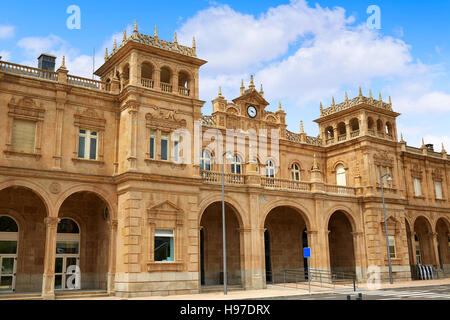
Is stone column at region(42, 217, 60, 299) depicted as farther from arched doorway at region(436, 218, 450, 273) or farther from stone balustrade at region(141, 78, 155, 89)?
arched doorway at region(436, 218, 450, 273)

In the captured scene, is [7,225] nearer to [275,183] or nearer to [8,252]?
[8,252]

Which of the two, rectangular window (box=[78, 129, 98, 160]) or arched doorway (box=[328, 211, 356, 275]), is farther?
arched doorway (box=[328, 211, 356, 275])

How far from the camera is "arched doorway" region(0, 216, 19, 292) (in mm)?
25594

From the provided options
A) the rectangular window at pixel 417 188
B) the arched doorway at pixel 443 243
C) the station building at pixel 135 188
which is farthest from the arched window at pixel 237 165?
the arched doorway at pixel 443 243

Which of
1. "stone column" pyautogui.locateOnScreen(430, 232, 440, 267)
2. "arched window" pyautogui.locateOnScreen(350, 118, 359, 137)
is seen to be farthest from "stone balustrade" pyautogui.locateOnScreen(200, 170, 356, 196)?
"stone column" pyautogui.locateOnScreen(430, 232, 440, 267)

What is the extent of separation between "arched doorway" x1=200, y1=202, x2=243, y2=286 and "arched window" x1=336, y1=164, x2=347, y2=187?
11.7 meters

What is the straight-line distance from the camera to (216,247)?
108 ft

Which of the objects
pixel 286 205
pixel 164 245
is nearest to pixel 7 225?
pixel 164 245

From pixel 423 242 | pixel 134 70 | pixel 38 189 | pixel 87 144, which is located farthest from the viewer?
pixel 423 242

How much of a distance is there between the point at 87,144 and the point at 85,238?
5.72 meters

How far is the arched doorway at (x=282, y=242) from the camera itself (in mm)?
35750

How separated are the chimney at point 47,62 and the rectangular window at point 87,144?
504cm

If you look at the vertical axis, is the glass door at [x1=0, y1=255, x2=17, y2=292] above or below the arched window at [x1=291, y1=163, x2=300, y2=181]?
below
